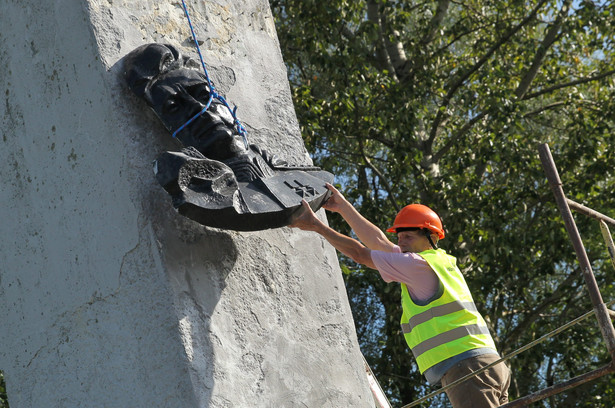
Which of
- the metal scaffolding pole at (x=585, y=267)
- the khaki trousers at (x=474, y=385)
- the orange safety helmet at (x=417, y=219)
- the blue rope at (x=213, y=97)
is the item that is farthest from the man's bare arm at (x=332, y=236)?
the metal scaffolding pole at (x=585, y=267)

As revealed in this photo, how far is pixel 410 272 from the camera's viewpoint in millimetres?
3984

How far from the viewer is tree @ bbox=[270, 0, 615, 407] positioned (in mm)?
9781

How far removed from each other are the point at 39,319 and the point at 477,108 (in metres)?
9.45

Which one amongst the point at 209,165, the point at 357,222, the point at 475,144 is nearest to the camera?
the point at 209,165

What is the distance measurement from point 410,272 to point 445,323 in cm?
29

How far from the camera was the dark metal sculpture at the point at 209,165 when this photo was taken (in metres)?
2.69

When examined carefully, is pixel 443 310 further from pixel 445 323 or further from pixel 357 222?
pixel 357 222

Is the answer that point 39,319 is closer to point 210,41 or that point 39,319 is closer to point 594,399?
point 210,41

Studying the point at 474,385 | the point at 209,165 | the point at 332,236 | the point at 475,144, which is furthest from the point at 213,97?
the point at 475,144

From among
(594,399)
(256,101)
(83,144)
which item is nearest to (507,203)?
(594,399)

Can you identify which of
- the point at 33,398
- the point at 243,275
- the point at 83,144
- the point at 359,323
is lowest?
the point at 33,398

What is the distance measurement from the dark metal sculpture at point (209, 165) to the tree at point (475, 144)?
241 inches

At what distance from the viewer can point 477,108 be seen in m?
11.8

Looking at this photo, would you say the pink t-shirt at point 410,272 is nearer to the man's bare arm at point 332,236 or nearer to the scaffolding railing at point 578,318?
the man's bare arm at point 332,236
